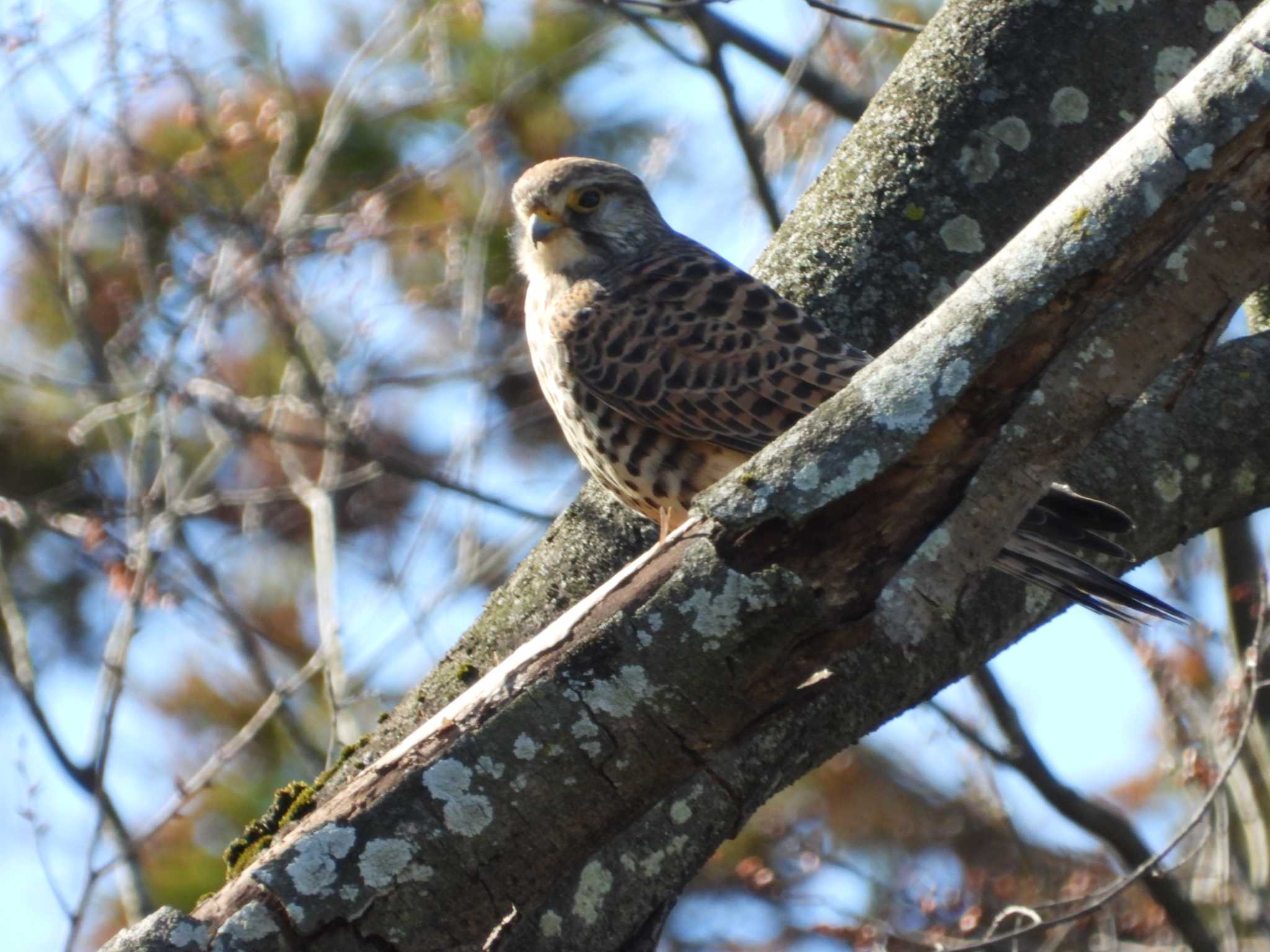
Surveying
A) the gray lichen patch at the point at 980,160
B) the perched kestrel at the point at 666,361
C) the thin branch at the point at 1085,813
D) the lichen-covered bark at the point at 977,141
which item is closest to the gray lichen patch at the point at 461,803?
the perched kestrel at the point at 666,361

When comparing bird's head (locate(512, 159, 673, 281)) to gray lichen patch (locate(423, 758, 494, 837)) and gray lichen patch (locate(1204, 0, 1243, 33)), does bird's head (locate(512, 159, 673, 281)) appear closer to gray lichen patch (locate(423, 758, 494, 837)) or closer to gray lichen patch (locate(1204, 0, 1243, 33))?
gray lichen patch (locate(1204, 0, 1243, 33))

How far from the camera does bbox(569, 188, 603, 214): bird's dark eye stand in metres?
4.63

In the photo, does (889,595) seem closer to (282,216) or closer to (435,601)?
(435,601)

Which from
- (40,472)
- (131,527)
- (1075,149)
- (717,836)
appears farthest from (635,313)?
(40,472)

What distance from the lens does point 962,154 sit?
360 cm

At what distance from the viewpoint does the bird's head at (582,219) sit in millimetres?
4520

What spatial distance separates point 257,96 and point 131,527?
2365mm

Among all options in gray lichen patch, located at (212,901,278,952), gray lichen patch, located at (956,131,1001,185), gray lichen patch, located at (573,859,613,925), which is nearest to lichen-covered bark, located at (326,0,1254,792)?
gray lichen patch, located at (956,131,1001,185)

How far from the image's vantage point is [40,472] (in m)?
6.60

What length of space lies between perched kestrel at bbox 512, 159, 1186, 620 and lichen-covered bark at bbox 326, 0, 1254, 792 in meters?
0.11

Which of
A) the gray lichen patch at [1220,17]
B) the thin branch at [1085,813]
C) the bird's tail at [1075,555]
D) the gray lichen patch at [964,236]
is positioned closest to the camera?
the bird's tail at [1075,555]

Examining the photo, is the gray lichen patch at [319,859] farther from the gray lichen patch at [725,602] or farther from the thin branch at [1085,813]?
the thin branch at [1085,813]

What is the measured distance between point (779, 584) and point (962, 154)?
1765 mm

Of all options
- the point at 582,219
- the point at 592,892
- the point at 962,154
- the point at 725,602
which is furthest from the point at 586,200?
the point at 725,602
